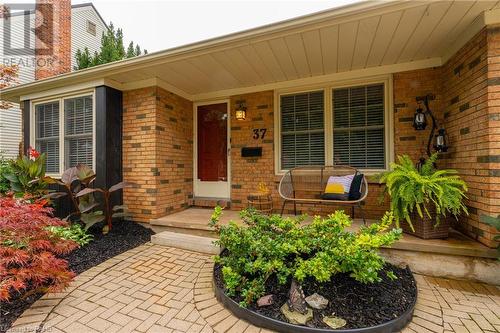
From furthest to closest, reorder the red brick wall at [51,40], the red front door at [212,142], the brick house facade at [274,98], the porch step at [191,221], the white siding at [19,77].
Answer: the red brick wall at [51,40] → the white siding at [19,77] → the red front door at [212,142] → the porch step at [191,221] → the brick house facade at [274,98]

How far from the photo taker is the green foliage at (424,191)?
89.7 inches

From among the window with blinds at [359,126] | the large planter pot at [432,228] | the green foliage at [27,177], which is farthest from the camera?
the green foliage at [27,177]

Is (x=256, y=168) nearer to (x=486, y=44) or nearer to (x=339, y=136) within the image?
(x=339, y=136)

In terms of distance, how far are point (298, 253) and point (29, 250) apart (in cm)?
221

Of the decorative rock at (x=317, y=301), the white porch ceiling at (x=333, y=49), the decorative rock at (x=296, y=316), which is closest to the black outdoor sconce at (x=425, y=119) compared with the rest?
the white porch ceiling at (x=333, y=49)

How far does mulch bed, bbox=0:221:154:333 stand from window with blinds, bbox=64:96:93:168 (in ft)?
4.39

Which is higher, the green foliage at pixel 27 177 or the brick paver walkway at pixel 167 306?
the green foliage at pixel 27 177

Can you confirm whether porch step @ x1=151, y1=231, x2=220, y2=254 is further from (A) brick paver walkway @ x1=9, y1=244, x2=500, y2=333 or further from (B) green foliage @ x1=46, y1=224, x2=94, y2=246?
(B) green foliage @ x1=46, y1=224, x2=94, y2=246

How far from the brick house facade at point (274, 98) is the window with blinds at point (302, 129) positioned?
Answer: 0.59 feet

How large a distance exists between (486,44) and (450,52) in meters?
0.63

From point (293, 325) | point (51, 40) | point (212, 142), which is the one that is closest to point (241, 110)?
point (212, 142)

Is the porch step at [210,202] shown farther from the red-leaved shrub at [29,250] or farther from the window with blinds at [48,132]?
the window with blinds at [48,132]

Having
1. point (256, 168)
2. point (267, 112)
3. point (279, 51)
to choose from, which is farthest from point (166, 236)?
point (279, 51)

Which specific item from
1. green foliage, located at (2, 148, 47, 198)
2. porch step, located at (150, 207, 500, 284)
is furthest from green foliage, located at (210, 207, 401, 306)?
green foliage, located at (2, 148, 47, 198)
